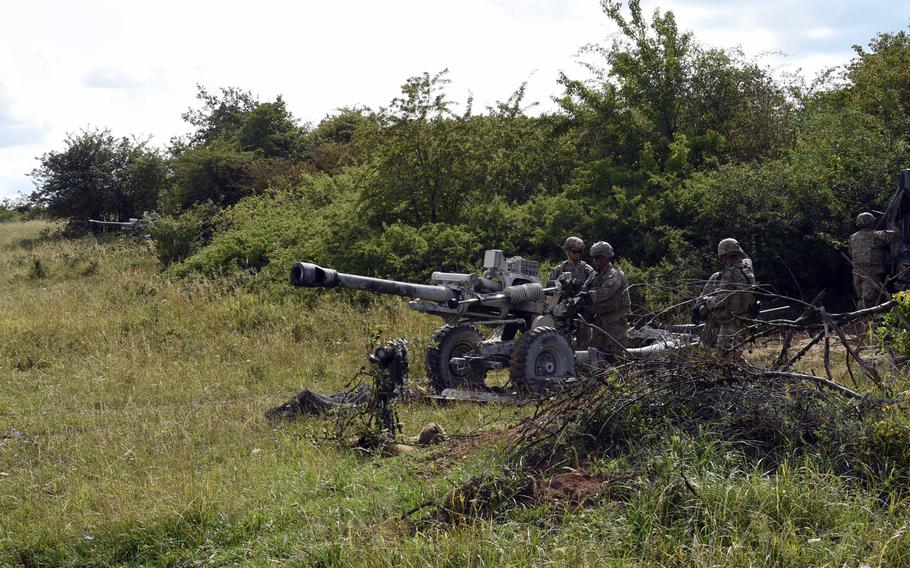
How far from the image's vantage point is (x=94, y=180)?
33125 millimetres

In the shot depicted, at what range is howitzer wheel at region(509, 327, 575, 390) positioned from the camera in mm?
9602

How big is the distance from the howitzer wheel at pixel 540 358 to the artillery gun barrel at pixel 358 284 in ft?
3.55

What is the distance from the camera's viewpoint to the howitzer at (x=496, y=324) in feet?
32.1

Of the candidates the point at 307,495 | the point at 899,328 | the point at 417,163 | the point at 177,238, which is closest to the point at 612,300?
Answer: the point at 899,328

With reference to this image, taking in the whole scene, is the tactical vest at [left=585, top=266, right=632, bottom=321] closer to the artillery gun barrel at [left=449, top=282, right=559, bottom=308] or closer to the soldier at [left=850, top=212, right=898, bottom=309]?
the artillery gun barrel at [left=449, top=282, right=559, bottom=308]

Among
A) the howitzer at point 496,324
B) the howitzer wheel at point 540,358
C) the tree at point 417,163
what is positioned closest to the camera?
the howitzer wheel at point 540,358

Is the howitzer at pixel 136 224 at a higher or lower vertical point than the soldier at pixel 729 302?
higher

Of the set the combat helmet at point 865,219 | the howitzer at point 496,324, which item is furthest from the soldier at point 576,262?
the combat helmet at point 865,219

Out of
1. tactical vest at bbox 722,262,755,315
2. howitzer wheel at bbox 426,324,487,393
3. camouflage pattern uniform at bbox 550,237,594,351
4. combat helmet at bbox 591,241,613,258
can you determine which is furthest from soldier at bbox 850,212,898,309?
howitzer wheel at bbox 426,324,487,393

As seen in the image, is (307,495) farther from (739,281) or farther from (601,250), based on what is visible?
(739,281)

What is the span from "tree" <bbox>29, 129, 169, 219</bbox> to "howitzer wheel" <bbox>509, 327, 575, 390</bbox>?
25670 millimetres

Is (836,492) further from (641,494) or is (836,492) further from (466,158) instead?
(466,158)

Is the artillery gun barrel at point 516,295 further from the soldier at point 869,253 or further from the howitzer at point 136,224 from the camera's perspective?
the howitzer at point 136,224

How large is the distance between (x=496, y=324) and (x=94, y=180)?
86.1 feet
